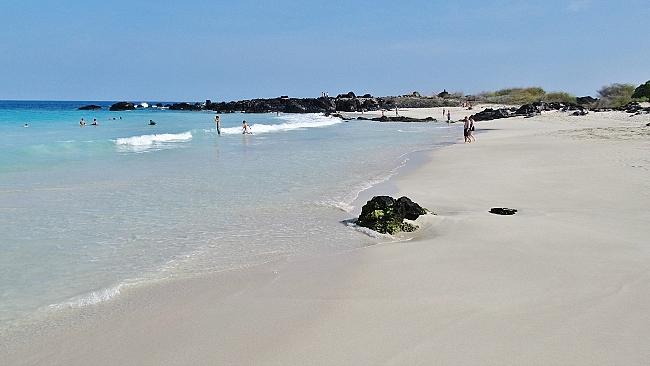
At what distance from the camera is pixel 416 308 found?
3.81 metres

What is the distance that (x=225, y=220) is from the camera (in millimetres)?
7367

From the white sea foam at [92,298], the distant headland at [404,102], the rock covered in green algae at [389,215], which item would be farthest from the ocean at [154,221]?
the distant headland at [404,102]

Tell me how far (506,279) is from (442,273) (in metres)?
0.59

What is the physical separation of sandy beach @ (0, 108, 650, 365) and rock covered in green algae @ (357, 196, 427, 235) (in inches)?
8.3

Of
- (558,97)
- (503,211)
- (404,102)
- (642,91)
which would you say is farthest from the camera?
(404,102)

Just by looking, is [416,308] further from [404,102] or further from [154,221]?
[404,102]

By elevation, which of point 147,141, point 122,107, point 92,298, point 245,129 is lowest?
point 92,298

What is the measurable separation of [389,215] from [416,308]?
2.79 meters

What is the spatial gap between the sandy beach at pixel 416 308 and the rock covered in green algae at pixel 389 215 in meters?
0.21

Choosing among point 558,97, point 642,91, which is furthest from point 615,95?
point 558,97

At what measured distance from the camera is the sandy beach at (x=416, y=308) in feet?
10.3

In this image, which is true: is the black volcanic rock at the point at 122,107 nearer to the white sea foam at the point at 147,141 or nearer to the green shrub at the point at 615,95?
the white sea foam at the point at 147,141

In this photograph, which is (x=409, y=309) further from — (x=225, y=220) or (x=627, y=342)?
(x=225, y=220)

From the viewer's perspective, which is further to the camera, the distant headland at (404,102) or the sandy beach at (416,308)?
the distant headland at (404,102)
